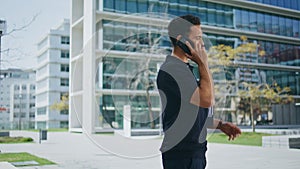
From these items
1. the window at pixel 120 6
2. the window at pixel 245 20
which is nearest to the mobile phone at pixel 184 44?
the window at pixel 120 6

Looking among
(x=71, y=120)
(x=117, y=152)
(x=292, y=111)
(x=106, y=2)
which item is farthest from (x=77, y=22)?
(x=117, y=152)

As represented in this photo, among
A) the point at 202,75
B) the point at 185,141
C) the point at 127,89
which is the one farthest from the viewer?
the point at 127,89

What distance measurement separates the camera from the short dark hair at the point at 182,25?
7.76 feet

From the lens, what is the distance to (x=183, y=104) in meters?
2.31

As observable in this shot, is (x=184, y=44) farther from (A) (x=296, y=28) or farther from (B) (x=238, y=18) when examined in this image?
(A) (x=296, y=28)

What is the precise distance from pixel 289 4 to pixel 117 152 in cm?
4792

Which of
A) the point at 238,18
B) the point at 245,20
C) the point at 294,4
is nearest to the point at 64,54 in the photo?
the point at 238,18

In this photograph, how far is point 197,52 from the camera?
2150 mm

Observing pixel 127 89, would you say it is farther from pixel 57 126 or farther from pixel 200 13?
pixel 57 126

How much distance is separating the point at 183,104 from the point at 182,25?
19.5 inches

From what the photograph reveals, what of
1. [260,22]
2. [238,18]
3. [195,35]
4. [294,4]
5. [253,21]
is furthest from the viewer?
[294,4]

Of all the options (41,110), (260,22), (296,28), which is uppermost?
(260,22)

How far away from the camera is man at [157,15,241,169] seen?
89.0 inches

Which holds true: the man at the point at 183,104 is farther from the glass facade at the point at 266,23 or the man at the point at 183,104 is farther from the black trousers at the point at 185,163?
the glass facade at the point at 266,23
